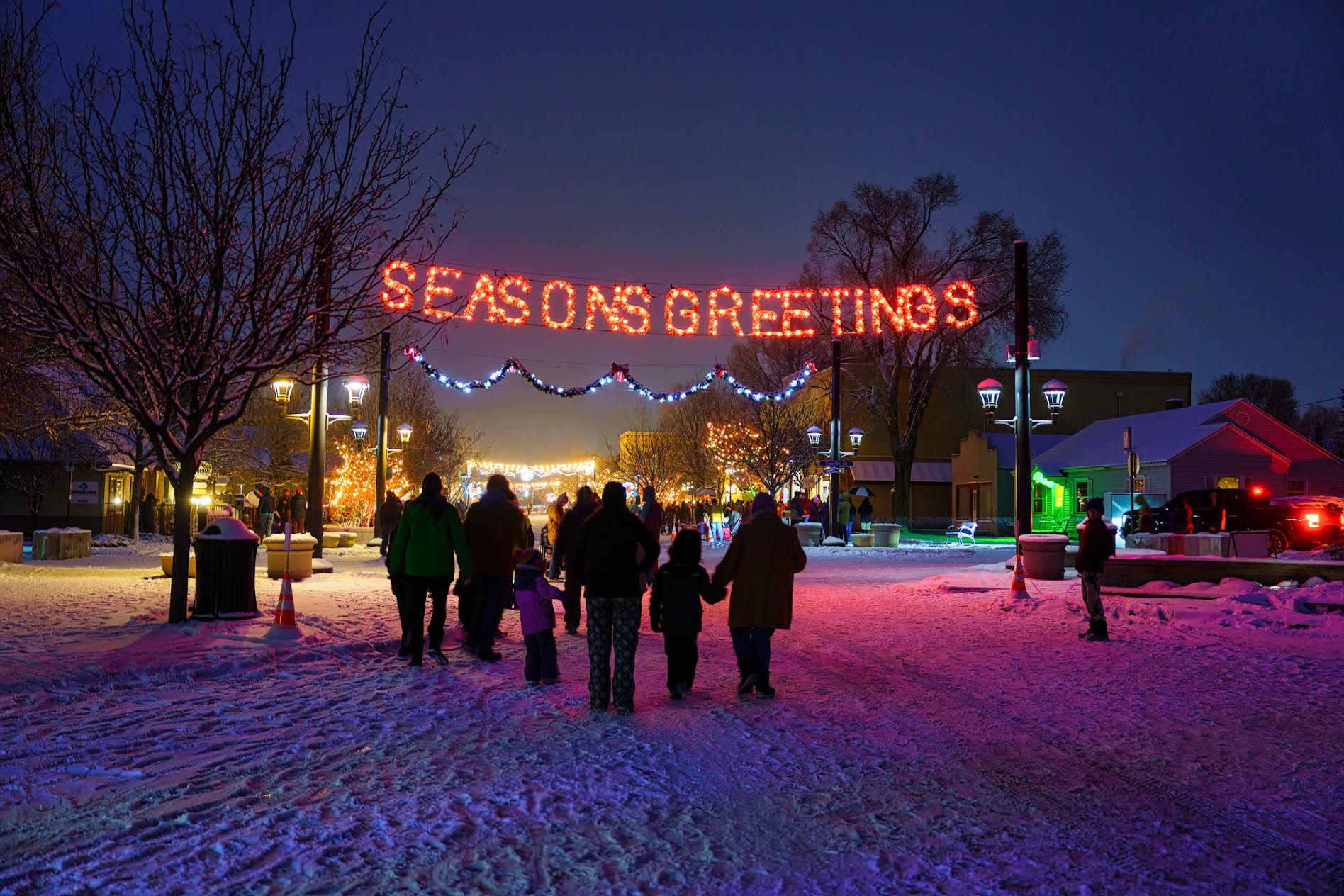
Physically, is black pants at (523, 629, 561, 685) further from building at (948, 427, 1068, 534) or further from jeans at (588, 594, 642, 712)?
building at (948, 427, 1068, 534)

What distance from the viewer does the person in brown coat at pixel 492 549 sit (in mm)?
9961

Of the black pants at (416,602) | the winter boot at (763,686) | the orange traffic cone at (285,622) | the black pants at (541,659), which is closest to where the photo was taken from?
the winter boot at (763,686)

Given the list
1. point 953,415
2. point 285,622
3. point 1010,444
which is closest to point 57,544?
point 285,622

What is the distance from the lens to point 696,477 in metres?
65.8

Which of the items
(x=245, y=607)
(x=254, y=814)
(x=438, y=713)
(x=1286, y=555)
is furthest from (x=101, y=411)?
(x=1286, y=555)

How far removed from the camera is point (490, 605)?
33.4ft

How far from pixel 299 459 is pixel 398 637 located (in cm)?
4345

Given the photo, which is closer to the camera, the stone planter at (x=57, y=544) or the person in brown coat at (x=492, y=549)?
the person in brown coat at (x=492, y=549)

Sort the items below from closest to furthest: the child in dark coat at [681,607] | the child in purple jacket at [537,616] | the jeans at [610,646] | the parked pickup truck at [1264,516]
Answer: the jeans at [610,646] < the child in dark coat at [681,607] < the child in purple jacket at [537,616] < the parked pickup truck at [1264,516]

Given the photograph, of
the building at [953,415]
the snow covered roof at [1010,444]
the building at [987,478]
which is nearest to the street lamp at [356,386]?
the building at [987,478]

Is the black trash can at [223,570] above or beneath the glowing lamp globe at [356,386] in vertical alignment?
beneath

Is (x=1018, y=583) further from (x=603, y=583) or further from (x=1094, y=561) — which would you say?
(x=603, y=583)

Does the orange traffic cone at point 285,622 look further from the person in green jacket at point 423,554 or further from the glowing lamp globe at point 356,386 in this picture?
the glowing lamp globe at point 356,386

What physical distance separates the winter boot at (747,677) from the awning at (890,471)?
163 ft
